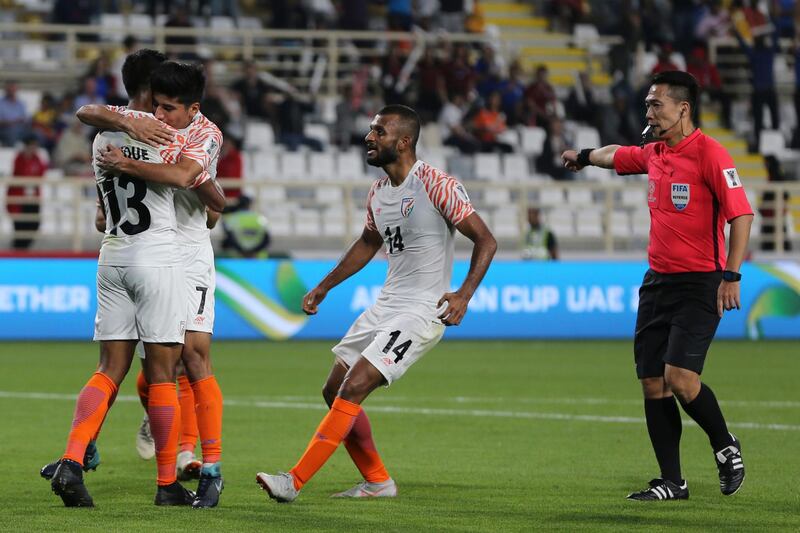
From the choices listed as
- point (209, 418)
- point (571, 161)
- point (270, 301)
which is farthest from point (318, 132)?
point (209, 418)

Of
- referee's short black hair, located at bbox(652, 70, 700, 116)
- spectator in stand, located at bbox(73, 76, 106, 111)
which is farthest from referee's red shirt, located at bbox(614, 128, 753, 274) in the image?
spectator in stand, located at bbox(73, 76, 106, 111)

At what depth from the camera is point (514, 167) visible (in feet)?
89.4

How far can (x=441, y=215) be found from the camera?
8203 mm

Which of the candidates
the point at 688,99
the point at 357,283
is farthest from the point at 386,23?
the point at 688,99

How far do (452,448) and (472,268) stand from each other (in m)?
2.79

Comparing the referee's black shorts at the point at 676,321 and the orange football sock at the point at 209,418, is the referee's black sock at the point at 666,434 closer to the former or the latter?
the referee's black shorts at the point at 676,321

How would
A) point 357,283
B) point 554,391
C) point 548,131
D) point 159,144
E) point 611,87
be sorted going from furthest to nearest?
1. point 611,87
2. point 548,131
3. point 357,283
4. point 554,391
5. point 159,144

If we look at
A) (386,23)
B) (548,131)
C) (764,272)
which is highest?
(386,23)

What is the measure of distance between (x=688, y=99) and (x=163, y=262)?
9.85ft

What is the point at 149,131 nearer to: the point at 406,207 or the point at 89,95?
the point at 406,207

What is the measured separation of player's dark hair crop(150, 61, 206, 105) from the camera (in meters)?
7.55

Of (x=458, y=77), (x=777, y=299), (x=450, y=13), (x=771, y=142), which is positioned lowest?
(x=777, y=299)

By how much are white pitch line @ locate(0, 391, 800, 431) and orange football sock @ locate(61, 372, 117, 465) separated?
5.28 metres

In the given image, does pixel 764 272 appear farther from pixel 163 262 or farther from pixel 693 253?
pixel 163 262
